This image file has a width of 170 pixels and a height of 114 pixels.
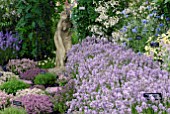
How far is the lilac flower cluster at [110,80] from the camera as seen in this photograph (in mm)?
4324

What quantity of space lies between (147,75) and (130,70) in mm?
250

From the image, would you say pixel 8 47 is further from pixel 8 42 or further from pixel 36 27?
pixel 36 27

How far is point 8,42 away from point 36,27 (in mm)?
819

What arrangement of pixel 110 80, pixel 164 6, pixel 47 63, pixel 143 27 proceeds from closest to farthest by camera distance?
pixel 110 80 < pixel 164 6 < pixel 143 27 < pixel 47 63

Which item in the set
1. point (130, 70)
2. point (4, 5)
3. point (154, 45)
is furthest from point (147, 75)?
point (4, 5)

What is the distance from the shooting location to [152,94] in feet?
13.5

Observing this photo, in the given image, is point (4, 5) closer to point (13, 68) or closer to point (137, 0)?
point (13, 68)

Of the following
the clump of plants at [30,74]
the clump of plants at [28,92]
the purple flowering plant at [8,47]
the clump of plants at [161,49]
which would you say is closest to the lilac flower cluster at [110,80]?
the clump of plants at [161,49]

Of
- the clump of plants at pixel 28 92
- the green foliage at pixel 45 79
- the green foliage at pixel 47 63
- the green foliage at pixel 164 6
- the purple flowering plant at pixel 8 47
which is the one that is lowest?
the green foliage at pixel 47 63

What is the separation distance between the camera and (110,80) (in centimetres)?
524

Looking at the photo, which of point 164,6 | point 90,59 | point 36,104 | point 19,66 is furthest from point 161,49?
point 19,66

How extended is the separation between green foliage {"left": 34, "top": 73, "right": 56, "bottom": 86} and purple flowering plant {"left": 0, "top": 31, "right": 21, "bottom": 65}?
220 centimetres

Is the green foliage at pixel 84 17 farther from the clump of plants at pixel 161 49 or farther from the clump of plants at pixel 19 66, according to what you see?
the clump of plants at pixel 161 49

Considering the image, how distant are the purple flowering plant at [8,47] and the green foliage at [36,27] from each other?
0.21 metres
